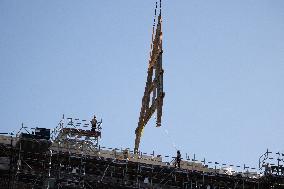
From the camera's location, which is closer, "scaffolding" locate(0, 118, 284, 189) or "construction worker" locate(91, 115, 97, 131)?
"scaffolding" locate(0, 118, 284, 189)

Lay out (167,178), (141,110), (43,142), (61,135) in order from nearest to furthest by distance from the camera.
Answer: (43,142) → (167,178) → (141,110) → (61,135)

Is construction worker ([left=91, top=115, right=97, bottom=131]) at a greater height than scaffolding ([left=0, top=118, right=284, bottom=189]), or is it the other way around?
construction worker ([left=91, top=115, right=97, bottom=131])

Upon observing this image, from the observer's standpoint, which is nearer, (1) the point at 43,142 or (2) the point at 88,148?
(1) the point at 43,142

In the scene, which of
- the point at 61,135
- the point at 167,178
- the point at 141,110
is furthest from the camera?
the point at 61,135

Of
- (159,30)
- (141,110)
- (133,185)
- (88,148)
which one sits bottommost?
(133,185)

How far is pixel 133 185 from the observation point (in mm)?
33844

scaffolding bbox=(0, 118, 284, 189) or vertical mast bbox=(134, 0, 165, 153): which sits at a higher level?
vertical mast bbox=(134, 0, 165, 153)

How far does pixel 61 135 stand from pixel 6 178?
8.18 metres

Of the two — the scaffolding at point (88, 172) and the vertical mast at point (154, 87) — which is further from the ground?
the vertical mast at point (154, 87)

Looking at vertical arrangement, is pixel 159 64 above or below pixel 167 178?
above

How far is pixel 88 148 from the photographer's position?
129ft

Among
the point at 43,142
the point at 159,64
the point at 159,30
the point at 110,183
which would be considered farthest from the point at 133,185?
the point at 159,30

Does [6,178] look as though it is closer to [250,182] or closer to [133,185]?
[133,185]

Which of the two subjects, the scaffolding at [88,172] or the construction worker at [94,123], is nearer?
the scaffolding at [88,172]
